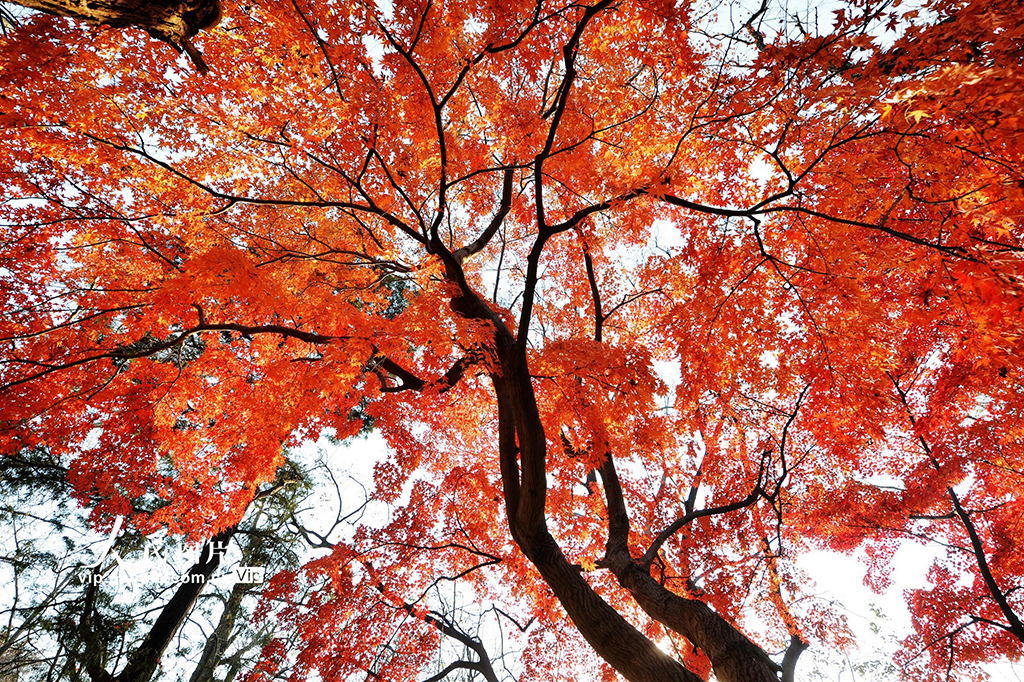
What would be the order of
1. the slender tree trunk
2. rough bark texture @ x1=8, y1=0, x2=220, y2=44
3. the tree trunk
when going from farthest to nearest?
1. the slender tree trunk
2. the tree trunk
3. rough bark texture @ x1=8, y1=0, x2=220, y2=44

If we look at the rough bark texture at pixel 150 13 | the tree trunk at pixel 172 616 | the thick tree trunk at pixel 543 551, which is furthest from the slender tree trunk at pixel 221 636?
the rough bark texture at pixel 150 13

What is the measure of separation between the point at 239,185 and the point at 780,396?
828cm

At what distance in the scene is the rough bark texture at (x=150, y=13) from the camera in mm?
3484

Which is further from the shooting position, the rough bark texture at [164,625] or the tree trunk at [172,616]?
the tree trunk at [172,616]

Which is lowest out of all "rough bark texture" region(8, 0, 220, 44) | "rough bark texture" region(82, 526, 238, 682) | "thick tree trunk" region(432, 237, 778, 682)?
"rough bark texture" region(82, 526, 238, 682)

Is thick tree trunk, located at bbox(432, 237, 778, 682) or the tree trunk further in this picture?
the tree trunk

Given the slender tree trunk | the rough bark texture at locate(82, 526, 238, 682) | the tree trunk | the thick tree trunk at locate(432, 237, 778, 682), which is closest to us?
the thick tree trunk at locate(432, 237, 778, 682)

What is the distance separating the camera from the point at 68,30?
4402mm

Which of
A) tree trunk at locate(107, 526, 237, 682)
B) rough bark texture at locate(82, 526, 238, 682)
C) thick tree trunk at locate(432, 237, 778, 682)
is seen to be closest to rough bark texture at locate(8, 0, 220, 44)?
thick tree trunk at locate(432, 237, 778, 682)

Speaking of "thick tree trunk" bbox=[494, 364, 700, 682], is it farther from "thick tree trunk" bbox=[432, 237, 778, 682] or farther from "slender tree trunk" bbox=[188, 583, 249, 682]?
"slender tree trunk" bbox=[188, 583, 249, 682]

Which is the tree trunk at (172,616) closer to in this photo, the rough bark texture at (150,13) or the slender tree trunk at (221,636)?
A: the slender tree trunk at (221,636)

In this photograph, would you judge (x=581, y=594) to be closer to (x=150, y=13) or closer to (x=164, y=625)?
(x=150, y=13)

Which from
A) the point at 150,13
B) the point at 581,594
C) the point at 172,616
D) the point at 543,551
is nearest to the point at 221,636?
the point at 172,616

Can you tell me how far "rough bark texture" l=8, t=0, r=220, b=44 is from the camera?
11.4 feet
